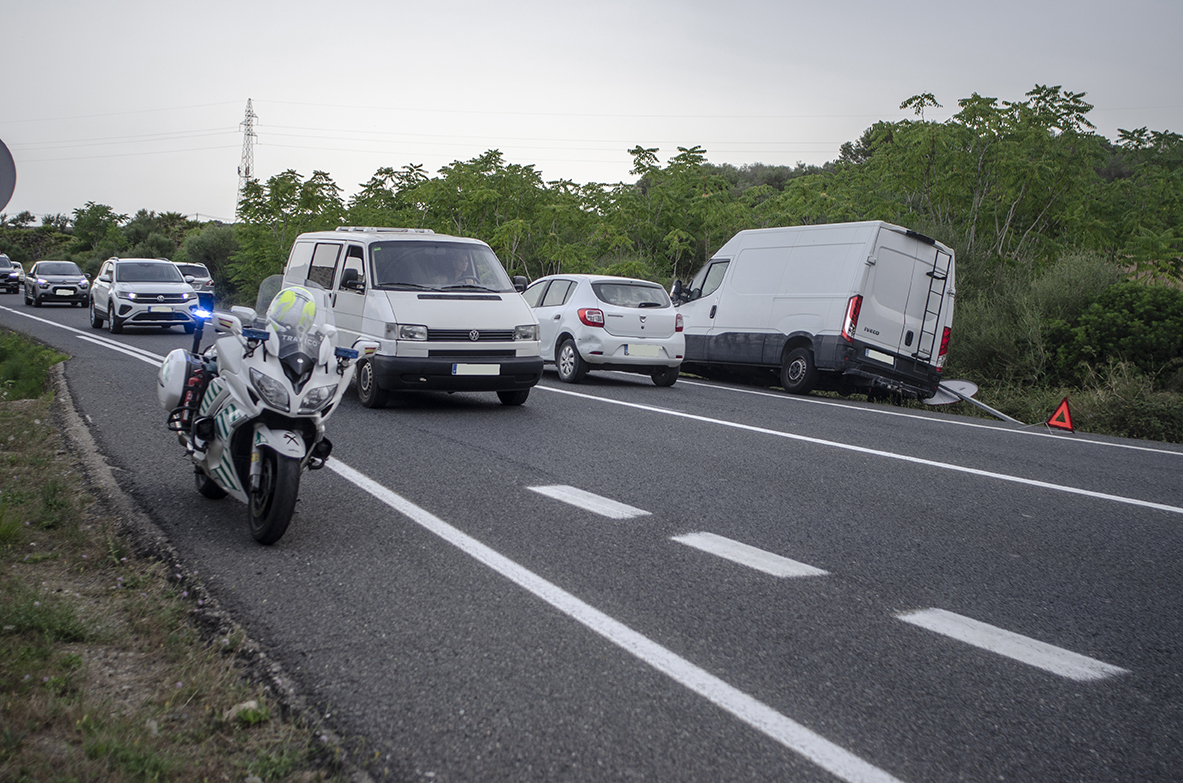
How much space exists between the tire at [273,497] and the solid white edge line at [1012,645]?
122 inches

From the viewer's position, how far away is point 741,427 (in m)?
10.6

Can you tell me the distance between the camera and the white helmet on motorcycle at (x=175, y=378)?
5941 mm

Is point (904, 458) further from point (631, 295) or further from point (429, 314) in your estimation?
point (631, 295)

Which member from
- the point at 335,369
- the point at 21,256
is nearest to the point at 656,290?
the point at 335,369

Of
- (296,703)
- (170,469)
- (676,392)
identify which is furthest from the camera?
(676,392)

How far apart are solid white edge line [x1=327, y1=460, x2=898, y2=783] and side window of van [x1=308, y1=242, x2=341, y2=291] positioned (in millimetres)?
6790

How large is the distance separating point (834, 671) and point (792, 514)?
8.94 ft

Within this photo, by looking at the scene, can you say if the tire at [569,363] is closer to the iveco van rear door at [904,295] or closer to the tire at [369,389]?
the iveco van rear door at [904,295]

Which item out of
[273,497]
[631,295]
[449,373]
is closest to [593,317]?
[631,295]

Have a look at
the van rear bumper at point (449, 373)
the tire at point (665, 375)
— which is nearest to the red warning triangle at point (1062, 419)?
the tire at point (665, 375)

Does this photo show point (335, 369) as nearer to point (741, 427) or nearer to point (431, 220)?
point (741, 427)

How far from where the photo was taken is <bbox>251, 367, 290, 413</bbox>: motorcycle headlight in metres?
5.13

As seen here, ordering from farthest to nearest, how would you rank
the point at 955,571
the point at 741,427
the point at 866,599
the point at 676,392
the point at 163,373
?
the point at 676,392
the point at 741,427
the point at 163,373
the point at 955,571
the point at 866,599

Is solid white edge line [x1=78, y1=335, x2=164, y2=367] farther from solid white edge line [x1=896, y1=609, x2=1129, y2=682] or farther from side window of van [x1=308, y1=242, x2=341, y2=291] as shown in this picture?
solid white edge line [x1=896, y1=609, x2=1129, y2=682]
